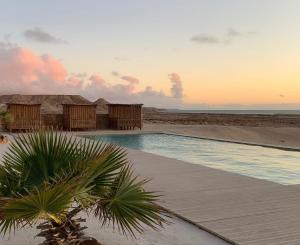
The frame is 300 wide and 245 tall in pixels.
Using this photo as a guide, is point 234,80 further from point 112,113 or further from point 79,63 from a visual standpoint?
point 79,63

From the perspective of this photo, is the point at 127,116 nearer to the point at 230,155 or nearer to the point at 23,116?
the point at 23,116

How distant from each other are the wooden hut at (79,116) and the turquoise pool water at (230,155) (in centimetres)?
258

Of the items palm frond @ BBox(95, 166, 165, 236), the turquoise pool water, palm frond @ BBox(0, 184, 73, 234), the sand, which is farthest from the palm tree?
the sand

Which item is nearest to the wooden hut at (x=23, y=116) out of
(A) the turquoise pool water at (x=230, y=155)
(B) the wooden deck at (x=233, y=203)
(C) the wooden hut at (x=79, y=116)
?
(C) the wooden hut at (x=79, y=116)

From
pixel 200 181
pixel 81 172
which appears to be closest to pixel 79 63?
pixel 200 181

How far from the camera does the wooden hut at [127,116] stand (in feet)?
73.0

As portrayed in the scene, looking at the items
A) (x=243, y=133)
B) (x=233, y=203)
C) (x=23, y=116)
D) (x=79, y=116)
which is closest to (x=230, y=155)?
(x=233, y=203)

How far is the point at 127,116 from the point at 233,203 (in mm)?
17312

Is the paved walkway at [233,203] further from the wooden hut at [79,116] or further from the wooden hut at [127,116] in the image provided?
the wooden hut at [127,116]

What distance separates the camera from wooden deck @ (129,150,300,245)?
13.3 ft

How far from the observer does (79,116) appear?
70.0ft

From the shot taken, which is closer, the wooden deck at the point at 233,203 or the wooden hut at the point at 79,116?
the wooden deck at the point at 233,203

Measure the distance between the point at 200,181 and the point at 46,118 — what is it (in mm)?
16064

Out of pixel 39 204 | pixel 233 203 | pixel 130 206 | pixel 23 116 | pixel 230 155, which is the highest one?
pixel 23 116
